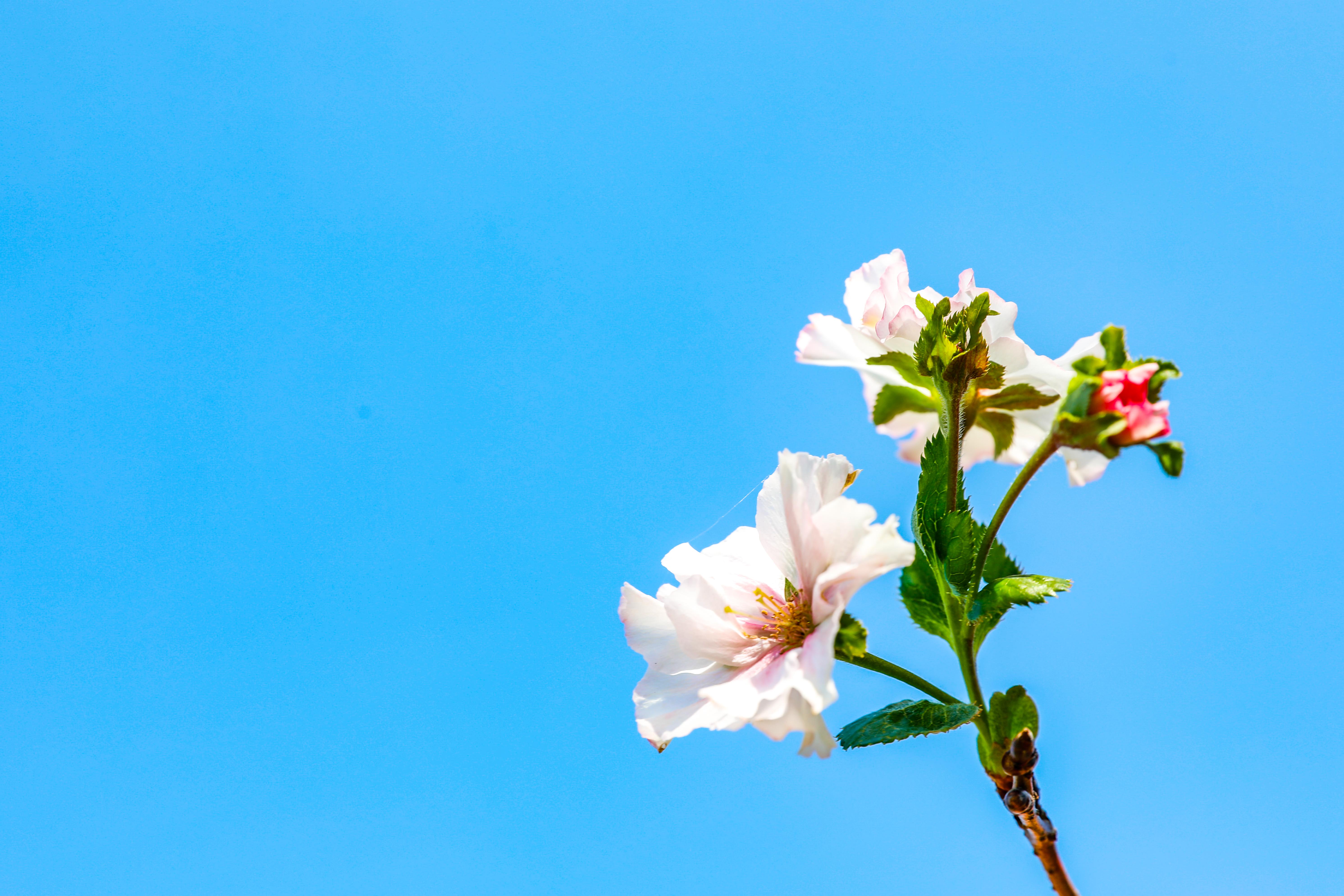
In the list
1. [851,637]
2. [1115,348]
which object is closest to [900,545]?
[851,637]

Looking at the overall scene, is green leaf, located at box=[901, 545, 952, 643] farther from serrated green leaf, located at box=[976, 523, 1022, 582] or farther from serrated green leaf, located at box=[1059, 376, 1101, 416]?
serrated green leaf, located at box=[1059, 376, 1101, 416]

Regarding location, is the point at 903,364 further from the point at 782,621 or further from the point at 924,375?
the point at 782,621

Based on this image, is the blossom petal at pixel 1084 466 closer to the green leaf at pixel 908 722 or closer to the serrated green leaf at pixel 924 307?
the serrated green leaf at pixel 924 307

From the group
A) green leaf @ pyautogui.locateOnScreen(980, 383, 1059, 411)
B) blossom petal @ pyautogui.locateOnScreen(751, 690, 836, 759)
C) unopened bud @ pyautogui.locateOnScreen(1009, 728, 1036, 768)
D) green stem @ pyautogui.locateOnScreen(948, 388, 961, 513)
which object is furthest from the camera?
green leaf @ pyautogui.locateOnScreen(980, 383, 1059, 411)

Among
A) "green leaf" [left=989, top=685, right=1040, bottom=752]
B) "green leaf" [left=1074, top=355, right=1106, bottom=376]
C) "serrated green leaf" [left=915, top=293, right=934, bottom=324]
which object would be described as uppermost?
"serrated green leaf" [left=915, top=293, right=934, bottom=324]

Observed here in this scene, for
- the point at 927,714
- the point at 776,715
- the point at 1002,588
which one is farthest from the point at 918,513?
the point at 776,715

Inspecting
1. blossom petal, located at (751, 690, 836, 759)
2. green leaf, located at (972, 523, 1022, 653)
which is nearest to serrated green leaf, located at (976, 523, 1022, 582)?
green leaf, located at (972, 523, 1022, 653)
